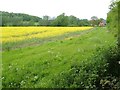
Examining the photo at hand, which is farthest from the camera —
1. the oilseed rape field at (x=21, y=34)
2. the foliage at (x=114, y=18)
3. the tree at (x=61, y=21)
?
the tree at (x=61, y=21)

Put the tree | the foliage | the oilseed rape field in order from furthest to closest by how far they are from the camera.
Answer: the tree → the oilseed rape field → the foliage

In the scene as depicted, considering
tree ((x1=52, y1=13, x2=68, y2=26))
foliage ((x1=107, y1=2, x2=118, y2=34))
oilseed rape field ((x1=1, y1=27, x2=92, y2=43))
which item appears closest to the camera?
foliage ((x1=107, y1=2, x2=118, y2=34))

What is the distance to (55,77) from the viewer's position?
389 inches

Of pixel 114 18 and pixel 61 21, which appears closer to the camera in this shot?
pixel 114 18

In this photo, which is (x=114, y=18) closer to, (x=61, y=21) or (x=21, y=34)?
(x=21, y=34)

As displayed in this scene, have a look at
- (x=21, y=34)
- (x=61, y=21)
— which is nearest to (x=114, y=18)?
(x=21, y=34)

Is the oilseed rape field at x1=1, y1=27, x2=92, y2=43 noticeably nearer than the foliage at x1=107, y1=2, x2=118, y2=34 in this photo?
No

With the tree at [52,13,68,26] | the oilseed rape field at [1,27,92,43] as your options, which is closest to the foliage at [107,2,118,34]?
the oilseed rape field at [1,27,92,43]

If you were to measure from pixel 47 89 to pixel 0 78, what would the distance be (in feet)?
8.99

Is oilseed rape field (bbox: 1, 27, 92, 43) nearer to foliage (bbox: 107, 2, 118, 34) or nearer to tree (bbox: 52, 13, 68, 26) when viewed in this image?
foliage (bbox: 107, 2, 118, 34)

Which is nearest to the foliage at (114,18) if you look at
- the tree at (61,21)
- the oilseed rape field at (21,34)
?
the oilseed rape field at (21,34)

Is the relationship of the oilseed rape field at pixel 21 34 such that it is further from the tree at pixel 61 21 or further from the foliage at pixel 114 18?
the tree at pixel 61 21

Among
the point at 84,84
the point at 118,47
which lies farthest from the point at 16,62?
the point at 84,84

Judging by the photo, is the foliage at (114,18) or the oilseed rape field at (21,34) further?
the oilseed rape field at (21,34)
